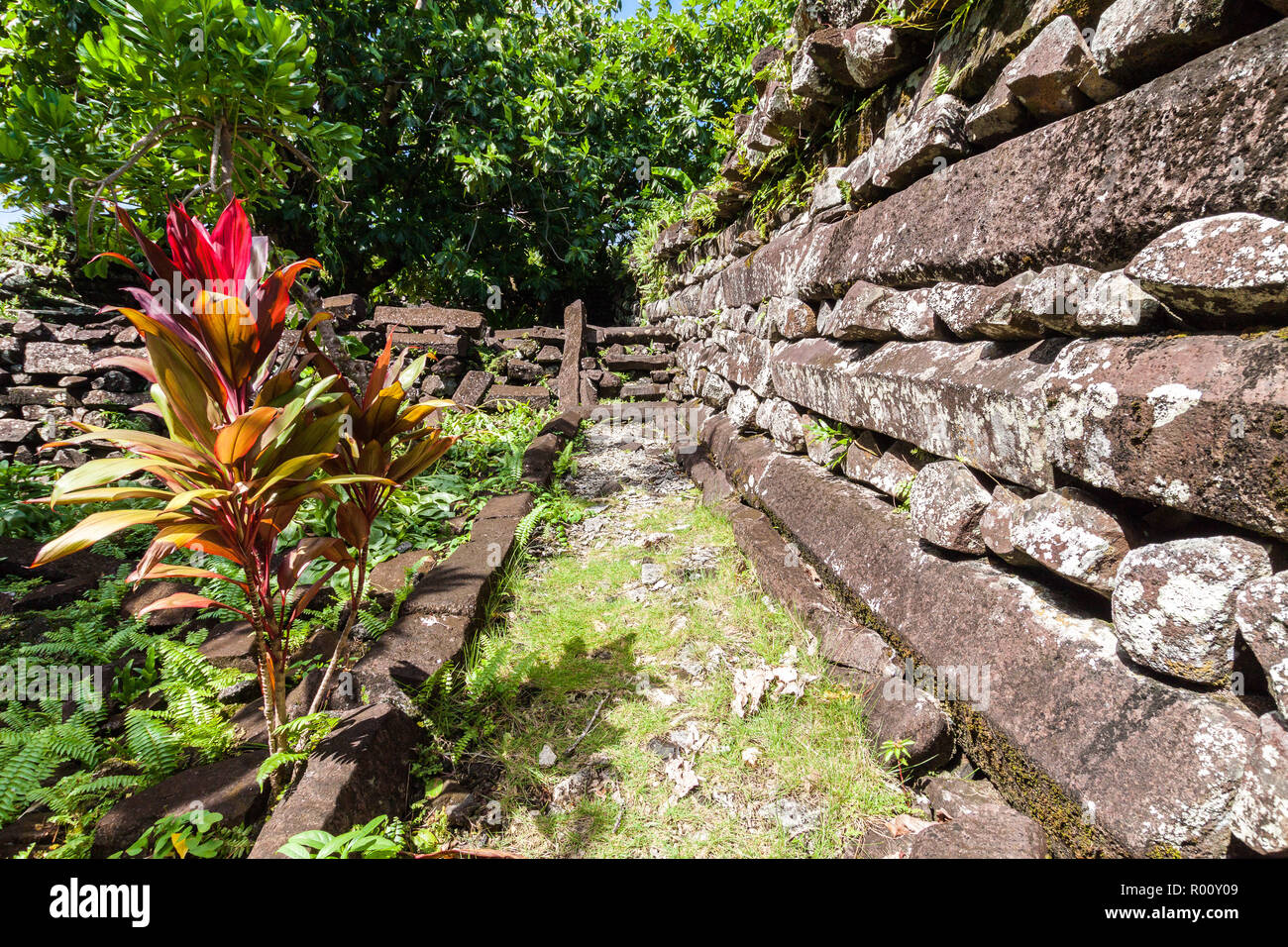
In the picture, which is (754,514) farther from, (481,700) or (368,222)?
(368,222)

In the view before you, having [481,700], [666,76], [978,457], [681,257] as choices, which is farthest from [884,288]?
[666,76]

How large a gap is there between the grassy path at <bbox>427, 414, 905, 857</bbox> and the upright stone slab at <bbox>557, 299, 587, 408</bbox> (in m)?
4.86

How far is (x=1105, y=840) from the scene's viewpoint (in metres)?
1.08

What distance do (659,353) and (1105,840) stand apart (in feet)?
25.0

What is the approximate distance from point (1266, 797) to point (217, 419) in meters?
2.27

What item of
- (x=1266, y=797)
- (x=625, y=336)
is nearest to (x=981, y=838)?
(x=1266, y=797)

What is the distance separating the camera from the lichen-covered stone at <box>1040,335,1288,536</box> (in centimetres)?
93

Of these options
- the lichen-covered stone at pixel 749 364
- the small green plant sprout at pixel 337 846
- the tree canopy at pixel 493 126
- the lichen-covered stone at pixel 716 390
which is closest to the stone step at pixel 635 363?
the lichen-covered stone at pixel 716 390

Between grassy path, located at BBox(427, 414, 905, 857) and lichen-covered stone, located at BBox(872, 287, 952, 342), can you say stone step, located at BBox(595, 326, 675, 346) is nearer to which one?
grassy path, located at BBox(427, 414, 905, 857)

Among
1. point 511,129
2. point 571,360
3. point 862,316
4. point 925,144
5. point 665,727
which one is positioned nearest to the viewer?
point 925,144

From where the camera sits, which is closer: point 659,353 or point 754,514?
point 754,514

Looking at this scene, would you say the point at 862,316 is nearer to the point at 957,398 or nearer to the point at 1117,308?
the point at 957,398

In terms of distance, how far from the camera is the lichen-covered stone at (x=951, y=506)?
65.6 inches

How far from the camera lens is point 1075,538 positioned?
1303 millimetres
